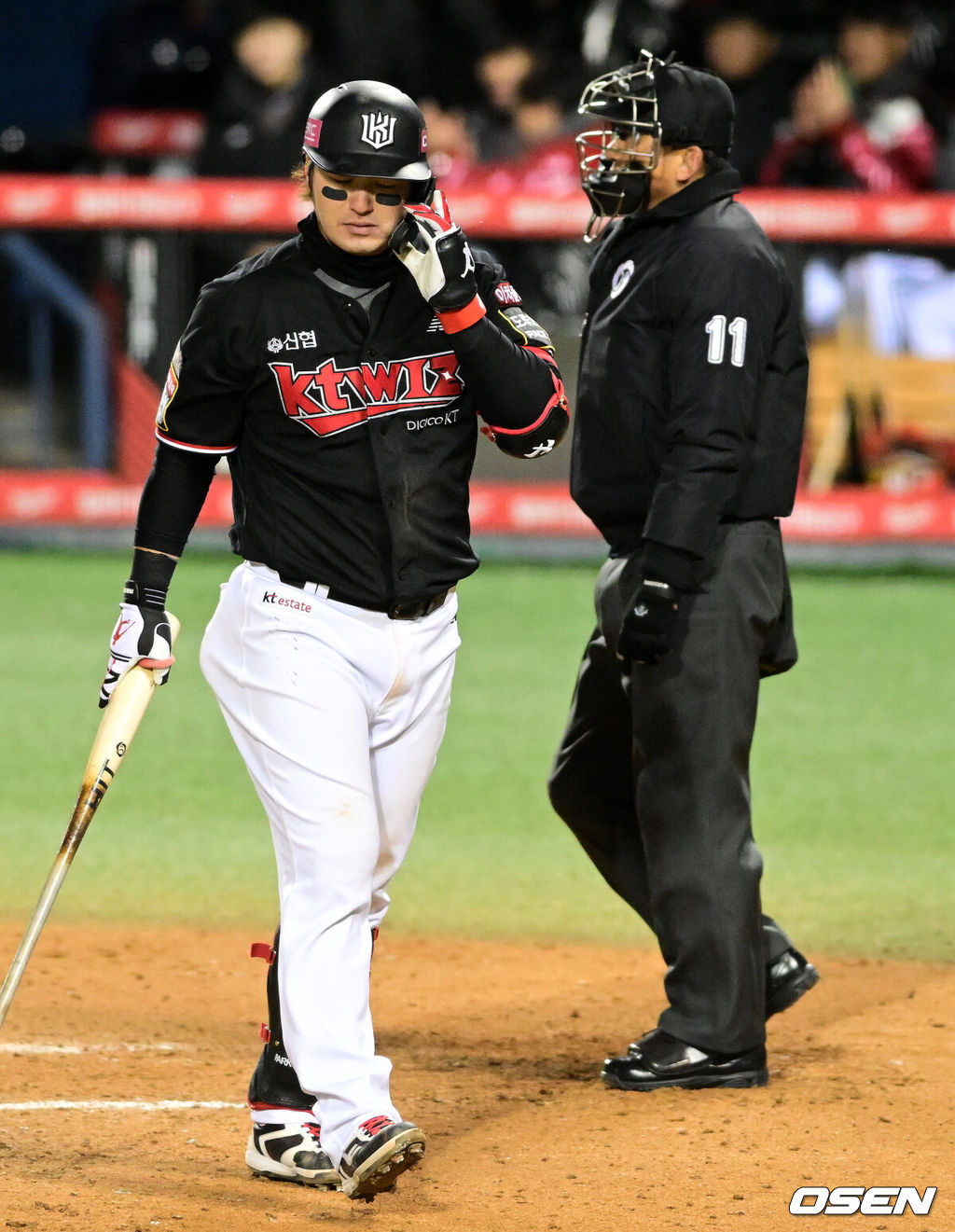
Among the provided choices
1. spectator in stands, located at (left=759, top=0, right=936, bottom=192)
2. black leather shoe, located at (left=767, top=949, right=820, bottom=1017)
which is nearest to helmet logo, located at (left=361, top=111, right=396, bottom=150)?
black leather shoe, located at (left=767, top=949, right=820, bottom=1017)

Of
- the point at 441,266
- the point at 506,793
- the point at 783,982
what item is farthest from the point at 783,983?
the point at 506,793

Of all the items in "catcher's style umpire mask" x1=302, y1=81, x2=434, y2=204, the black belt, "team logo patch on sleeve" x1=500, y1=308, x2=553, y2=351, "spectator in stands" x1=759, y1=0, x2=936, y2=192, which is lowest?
the black belt

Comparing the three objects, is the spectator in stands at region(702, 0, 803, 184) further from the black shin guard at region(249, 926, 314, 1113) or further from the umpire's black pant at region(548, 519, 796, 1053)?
the black shin guard at region(249, 926, 314, 1113)

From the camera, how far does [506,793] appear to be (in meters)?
7.01

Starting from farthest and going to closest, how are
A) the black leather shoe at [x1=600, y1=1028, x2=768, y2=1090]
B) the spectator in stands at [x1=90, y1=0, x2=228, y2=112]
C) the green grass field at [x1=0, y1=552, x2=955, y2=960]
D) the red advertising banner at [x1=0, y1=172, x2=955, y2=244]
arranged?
the spectator in stands at [x1=90, y1=0, x2=228, y2=112] → the red advertising banner at [x1=0, y1=172, x2=955, y2=244] → the green grass field at [x1=0, y1=552, x2=955, y2=960] → the black leather shoe at [x1=600, y1=1028, x2=768, y2=1090]

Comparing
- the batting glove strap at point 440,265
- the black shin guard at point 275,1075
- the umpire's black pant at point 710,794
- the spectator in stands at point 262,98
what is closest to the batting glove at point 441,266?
the batting glove strap at point 440,265

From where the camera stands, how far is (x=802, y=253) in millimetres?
11312

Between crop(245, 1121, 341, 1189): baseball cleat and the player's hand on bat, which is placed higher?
the player's hand on bat

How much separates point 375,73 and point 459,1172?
12.0m

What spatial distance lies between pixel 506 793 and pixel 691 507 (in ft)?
10.3

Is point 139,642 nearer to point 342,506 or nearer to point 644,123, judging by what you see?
point 342,506

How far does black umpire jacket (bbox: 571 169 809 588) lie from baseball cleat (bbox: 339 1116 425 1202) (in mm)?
1316

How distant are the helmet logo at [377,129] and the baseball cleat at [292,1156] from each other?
1.86 meters

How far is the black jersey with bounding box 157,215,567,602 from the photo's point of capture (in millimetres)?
3584
